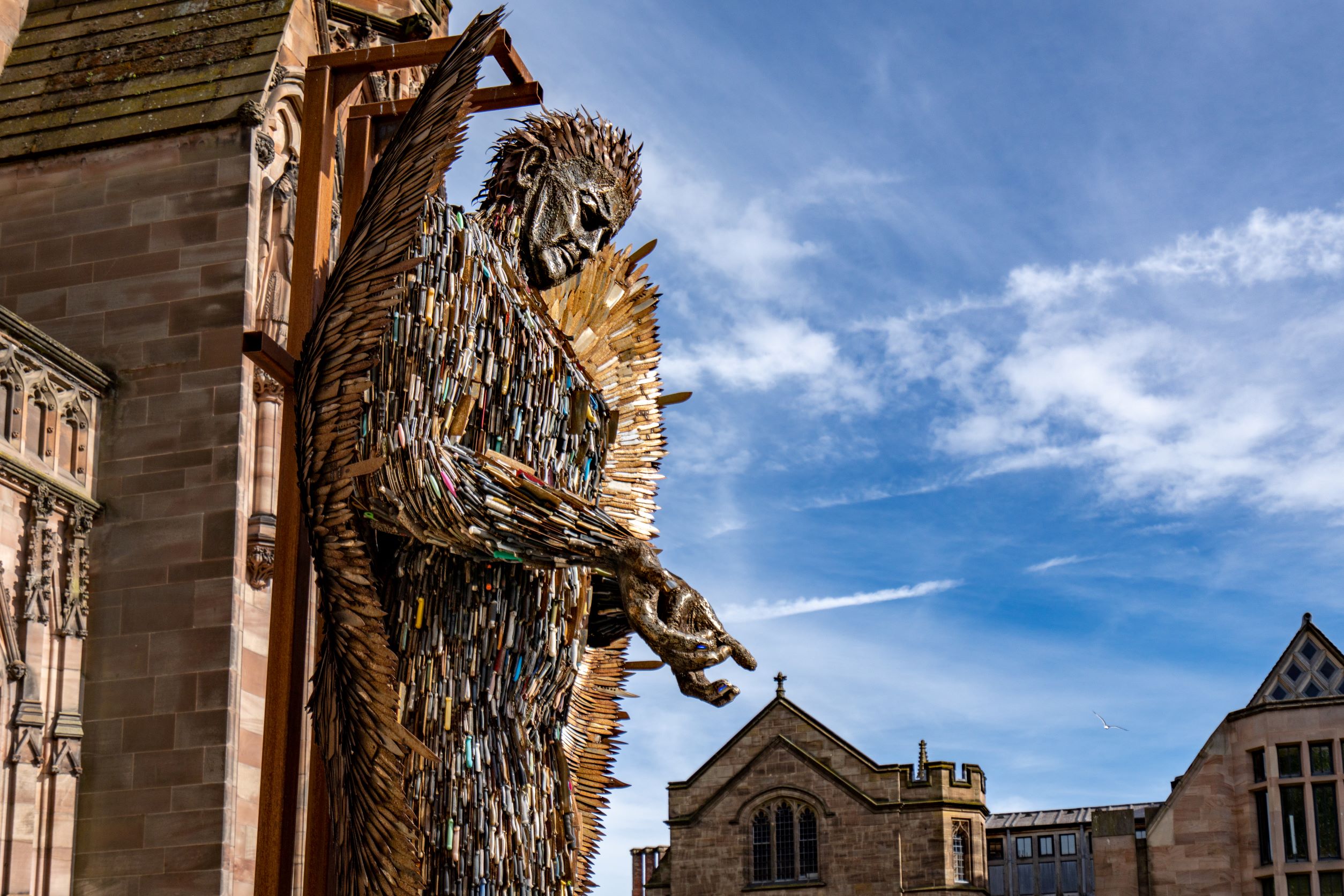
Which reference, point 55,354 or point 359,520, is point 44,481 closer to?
point 55,354

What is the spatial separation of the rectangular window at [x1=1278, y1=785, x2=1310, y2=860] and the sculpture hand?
81.6 ft

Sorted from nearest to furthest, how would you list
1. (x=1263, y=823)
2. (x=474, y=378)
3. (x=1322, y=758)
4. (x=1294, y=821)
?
(x=474, y=378), (x=1322, y=758), (x=1294, y=821), (x=1263, y=823)

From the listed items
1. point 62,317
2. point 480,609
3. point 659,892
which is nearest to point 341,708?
point 480,609

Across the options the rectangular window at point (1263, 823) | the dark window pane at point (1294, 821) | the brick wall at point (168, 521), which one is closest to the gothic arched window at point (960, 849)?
the rectangular window at point (1263, 823)

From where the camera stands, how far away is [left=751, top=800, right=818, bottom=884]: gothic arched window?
1362 inches

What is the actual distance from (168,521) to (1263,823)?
2420 cm

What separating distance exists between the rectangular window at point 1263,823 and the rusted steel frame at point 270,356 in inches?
997

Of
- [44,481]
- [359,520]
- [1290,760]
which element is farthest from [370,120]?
[1290,760]

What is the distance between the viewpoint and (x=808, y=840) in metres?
34.7

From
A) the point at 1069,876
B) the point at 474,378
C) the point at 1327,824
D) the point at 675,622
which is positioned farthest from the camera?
the point at 1069,876

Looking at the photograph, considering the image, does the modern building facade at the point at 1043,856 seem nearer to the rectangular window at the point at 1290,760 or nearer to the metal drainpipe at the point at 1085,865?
the metal drainpipe at the point at 1085,865

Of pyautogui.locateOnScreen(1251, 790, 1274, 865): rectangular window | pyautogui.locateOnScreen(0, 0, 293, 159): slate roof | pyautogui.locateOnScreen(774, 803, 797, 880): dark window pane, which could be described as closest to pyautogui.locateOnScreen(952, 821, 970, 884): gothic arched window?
pyautogui.locateOnScreen(774, 803, 797, 880): dark window pane

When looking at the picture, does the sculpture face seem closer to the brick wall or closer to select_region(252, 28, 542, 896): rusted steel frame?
select_region(252, 28, 542, 896): rusted steel frame

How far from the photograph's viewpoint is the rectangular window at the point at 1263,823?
27.5m
